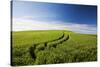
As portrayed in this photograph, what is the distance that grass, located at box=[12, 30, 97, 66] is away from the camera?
83.0 inches

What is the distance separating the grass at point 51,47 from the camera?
6.92 ft

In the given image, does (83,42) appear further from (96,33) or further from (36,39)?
(36,39)

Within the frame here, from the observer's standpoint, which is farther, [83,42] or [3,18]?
[83,42]

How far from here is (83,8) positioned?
7.77 feet

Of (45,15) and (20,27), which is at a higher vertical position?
(45,15)

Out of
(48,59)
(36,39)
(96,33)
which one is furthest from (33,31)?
(96,33)

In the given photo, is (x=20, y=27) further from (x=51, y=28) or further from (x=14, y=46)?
(x=51, y=28)

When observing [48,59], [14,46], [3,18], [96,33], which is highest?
[3,18]

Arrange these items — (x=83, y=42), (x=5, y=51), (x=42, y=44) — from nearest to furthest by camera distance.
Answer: (x=5, y=51)
(x=42, y=44)
(x=83, y=42)

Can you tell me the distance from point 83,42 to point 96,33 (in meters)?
0.23

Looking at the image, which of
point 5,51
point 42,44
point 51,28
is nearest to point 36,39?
point 42,44

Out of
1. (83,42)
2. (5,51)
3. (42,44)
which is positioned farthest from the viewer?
(83,42)

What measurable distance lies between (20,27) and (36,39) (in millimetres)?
246

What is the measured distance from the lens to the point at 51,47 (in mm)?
2232
